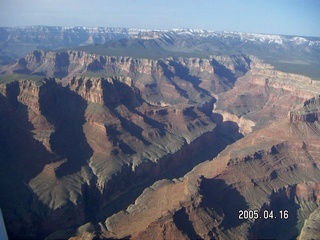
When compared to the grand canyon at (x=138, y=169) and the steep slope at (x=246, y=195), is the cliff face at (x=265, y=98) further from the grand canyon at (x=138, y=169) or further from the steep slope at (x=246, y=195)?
the steep slope at (x=246, y=195)

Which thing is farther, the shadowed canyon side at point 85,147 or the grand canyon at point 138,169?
the shadowed canyon side at point 85,147

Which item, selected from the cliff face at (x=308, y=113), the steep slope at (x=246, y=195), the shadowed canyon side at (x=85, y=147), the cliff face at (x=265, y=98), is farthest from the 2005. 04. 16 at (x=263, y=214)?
the cliff face at (x=265, y=98)

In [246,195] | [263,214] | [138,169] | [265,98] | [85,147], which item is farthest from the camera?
[265,98]

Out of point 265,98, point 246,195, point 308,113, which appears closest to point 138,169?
point 246,195

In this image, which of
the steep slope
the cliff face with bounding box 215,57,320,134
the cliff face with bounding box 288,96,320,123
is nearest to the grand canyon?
the steep slope

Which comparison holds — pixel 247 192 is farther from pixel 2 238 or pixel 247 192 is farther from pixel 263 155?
pixel 2 238

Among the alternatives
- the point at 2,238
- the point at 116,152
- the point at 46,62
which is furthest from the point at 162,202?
the point at 46,62

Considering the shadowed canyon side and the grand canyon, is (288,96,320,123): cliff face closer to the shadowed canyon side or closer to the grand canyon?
the grand canyon

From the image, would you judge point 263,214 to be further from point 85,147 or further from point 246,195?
point 85,147
